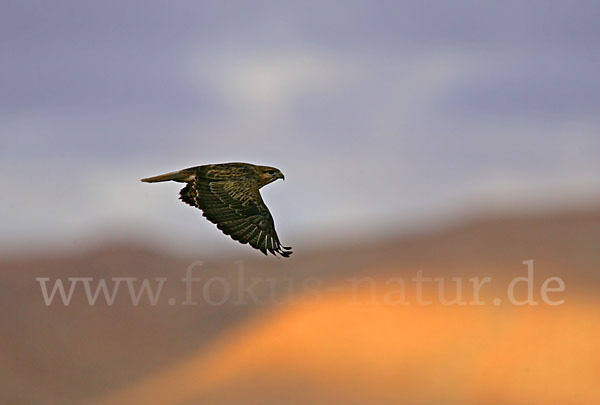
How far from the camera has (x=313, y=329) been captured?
11656 cm

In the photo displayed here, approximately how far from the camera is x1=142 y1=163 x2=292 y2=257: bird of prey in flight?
15836 mm

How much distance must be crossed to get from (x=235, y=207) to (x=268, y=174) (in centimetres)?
120

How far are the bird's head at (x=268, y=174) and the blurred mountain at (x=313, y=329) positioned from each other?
290 ft

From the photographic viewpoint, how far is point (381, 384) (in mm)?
106312

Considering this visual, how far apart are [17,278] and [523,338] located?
84.3 meters

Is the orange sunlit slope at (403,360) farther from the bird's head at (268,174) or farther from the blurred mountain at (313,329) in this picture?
the bird's head at (268,174)

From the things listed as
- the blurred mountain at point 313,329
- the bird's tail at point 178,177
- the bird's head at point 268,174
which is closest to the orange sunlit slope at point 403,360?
the blurred mountain at point 313,329

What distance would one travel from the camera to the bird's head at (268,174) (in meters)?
17.0

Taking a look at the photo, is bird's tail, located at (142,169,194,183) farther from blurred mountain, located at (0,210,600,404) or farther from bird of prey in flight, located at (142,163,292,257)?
blurred mountain, located at (0,210,600,404)

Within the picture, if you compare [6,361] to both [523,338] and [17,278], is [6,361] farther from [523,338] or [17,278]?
[523,338]

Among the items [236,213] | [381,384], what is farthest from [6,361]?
[236,213]

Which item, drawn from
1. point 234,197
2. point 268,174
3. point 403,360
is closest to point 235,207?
point 234,197

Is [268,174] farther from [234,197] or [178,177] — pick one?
[178,177]

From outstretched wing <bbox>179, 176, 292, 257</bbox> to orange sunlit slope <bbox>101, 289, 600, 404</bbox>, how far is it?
291ft
